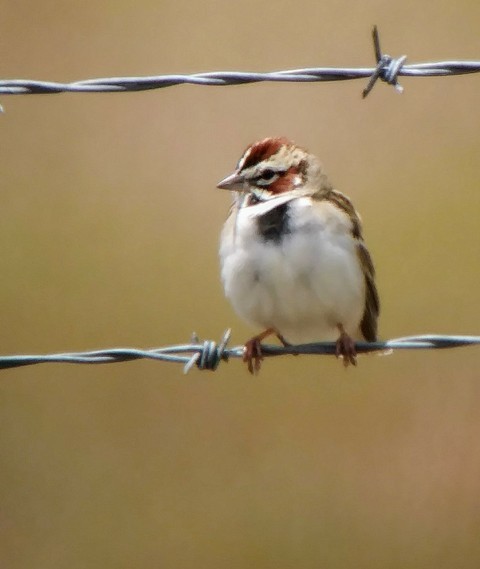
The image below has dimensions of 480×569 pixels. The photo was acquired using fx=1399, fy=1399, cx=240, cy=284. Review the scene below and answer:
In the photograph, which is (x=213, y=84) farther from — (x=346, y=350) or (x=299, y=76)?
(x=346, y=350)

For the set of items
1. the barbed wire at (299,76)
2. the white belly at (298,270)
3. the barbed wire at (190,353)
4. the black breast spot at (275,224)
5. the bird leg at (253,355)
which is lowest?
the barbed wire at (190,353)

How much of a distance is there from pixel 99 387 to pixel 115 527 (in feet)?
2.60

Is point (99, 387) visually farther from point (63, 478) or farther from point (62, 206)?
point (62, 206)

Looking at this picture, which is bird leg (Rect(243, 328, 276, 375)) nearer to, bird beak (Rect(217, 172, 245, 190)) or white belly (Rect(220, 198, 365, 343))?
white belly (Rect(220, 198, 365, 343))

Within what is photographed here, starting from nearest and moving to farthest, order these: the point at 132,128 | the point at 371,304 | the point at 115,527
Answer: the point at 371,304 < the point at 115,527 < the point at 132,128

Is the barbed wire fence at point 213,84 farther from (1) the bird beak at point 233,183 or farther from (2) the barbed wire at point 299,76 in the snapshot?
(1) the bird beak at point 233,183

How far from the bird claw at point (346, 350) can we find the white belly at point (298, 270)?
17 cm

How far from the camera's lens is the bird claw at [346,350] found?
179 inches

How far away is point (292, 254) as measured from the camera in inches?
183

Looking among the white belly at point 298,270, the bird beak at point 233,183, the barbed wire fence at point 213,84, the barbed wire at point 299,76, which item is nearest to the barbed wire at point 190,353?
the barbed wire fence at point 213,84

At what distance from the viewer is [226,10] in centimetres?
872

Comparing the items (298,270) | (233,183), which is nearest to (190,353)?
(298,270)

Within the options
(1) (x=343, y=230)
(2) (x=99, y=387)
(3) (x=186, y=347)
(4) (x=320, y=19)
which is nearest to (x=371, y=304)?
(1) (x=343, y=230)

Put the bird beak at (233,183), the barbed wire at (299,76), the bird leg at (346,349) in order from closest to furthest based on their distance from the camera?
the barbed wire at (299,76), the bird leg at (346,349), the bird beak at (233,183)
